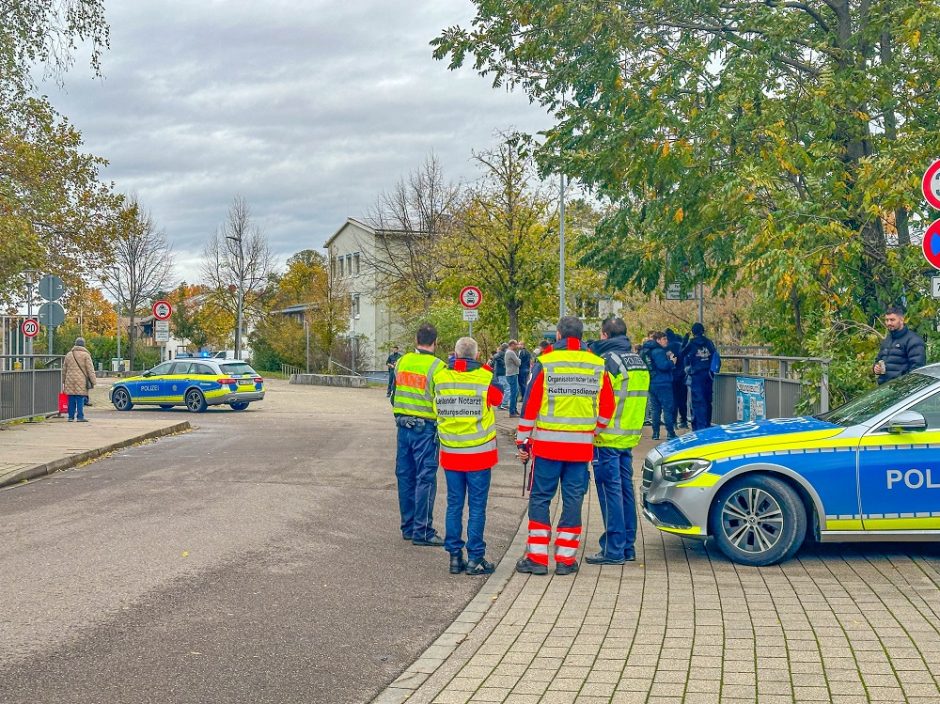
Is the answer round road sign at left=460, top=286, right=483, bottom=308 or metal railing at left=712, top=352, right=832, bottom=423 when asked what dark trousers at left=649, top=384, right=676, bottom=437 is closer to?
metal railing at left=712, top=352, right=832, bottom=423

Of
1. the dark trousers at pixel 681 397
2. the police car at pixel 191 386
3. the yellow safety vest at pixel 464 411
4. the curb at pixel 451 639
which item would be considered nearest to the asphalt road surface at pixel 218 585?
the curb at pixel 451 639

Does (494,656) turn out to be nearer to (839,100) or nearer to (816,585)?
(816,585)

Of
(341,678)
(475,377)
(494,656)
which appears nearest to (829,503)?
(475,377)

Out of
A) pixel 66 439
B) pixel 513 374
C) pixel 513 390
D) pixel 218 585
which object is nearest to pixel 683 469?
pixel 218 585

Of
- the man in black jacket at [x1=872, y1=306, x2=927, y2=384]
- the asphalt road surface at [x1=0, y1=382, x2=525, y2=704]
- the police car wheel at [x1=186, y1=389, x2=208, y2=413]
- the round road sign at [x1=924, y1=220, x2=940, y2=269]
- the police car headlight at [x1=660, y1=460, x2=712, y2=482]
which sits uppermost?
the round road sign at [x1=924, y1=220, x2=940, y2=269]

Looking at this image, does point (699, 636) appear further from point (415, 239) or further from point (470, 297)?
point (415, 239)

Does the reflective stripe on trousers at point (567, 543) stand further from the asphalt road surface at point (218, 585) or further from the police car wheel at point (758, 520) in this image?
the police car wheel at point (758, 520)

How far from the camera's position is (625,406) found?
28.4 feet

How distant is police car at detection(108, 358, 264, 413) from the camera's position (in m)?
29.5

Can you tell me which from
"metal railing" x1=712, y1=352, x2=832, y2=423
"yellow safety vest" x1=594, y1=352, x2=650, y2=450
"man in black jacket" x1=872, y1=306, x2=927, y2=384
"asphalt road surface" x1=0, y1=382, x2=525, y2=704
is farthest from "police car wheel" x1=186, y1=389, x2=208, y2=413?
"yellow safety vest" x1=594, y1=352, x2=650, y2=450

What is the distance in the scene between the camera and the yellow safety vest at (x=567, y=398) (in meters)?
8.16

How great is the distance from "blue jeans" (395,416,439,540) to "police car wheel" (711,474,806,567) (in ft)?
7.50

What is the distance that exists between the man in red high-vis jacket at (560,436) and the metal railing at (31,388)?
1546 cm

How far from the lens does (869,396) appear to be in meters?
9.30
